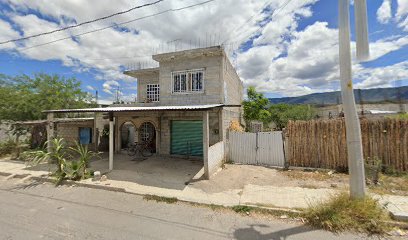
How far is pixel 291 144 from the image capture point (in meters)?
8.68

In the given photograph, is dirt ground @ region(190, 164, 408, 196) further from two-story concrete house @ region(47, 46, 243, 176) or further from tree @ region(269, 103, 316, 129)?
tree @ region(269, 103, 316, 129)

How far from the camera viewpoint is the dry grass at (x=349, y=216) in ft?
13.2

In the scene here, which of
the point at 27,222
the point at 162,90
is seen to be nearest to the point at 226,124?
the point at 162,90

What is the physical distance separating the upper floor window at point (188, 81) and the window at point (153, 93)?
2.56 metres

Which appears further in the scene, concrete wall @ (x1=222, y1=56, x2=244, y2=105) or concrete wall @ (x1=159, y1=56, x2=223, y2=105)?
concrete wall @ (x1=222, y1=56, x2=244, y2=105)

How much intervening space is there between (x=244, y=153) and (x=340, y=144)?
13.0 ft

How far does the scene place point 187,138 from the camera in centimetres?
1105

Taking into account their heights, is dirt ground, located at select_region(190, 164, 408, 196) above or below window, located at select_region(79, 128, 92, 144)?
below

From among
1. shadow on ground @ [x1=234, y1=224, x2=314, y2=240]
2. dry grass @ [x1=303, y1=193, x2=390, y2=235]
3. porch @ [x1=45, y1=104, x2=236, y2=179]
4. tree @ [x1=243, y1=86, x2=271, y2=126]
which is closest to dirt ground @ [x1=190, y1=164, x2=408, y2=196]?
porch @ [x1=45, y1=104, x2=236, y2=179]

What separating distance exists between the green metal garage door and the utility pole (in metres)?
7.16

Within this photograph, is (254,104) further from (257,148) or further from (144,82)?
(144,82)

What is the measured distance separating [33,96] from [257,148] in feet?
47.6

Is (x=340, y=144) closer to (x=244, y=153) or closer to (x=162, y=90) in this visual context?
(x=244, y=153)

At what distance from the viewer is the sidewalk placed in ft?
Result: 16.5
